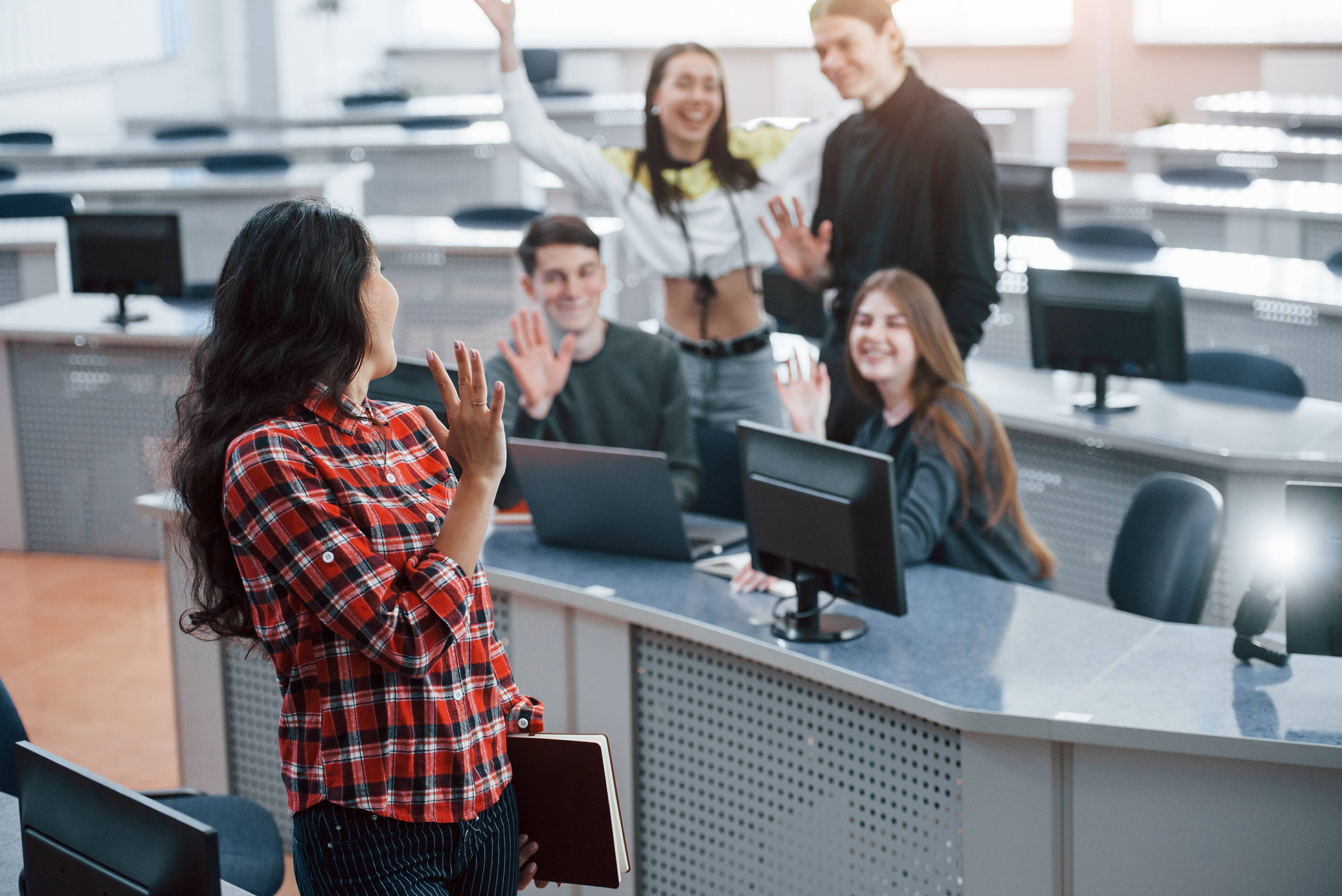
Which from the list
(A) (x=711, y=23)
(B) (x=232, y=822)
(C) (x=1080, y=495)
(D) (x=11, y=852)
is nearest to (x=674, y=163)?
(C) (x=1080, y=495)

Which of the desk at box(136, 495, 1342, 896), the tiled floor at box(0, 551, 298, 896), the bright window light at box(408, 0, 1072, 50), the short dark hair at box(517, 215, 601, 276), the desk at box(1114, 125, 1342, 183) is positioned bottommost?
the tiled floor at box(0, 551, 298, 896)

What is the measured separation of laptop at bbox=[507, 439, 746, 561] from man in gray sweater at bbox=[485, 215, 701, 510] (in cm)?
27

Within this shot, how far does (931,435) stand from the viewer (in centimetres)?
263

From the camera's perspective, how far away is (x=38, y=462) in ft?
16.9

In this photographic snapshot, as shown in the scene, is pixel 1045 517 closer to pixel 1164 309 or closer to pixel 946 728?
pixel 1164 309

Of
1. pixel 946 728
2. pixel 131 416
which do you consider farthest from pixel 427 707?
pixel 131 416

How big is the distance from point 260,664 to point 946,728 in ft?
5.14

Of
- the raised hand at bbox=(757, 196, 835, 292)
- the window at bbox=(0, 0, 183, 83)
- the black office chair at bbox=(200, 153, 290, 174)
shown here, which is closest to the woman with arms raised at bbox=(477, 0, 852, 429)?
the raised hand at bbox=(757, 196, 835, 292)

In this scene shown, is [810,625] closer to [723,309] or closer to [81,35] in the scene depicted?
[723,309]

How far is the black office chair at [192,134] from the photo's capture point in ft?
28.8

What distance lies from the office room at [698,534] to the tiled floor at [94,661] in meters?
0.02

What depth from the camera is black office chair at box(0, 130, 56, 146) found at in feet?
28.1

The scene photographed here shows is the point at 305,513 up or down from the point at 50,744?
up

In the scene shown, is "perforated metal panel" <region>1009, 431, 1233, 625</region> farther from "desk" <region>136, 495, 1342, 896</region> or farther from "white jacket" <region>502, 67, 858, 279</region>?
"desk" <region>136, 495, 1342, 896</region>
